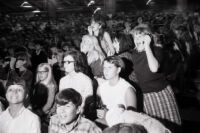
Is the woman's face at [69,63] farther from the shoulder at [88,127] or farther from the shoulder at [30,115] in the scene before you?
the shoulder at [88,127]

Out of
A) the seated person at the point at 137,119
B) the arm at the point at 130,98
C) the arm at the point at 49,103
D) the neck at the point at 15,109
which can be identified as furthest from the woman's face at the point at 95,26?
the seated person at the point at 137,119

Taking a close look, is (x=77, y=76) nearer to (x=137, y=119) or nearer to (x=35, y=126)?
(x=35, y=126)

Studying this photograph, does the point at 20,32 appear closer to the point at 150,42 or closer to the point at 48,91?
the point at 48,91

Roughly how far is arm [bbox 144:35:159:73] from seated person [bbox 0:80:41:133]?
1316mm

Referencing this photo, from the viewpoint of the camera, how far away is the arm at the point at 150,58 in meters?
2.84

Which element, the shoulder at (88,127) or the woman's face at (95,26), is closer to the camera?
the shoulder at (88,127)

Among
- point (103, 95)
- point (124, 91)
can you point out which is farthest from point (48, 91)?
point (124, 91)

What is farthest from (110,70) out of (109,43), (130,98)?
(109,43)

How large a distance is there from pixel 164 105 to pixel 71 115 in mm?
1162

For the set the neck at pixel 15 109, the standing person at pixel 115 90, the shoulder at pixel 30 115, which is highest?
the standing person at pixel 115 90

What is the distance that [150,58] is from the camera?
9.37ft

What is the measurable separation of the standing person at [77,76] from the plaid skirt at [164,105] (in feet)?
2.41

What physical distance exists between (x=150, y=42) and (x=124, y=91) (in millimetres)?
628

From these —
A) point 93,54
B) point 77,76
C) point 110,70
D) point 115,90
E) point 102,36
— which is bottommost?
A: point 115,90
